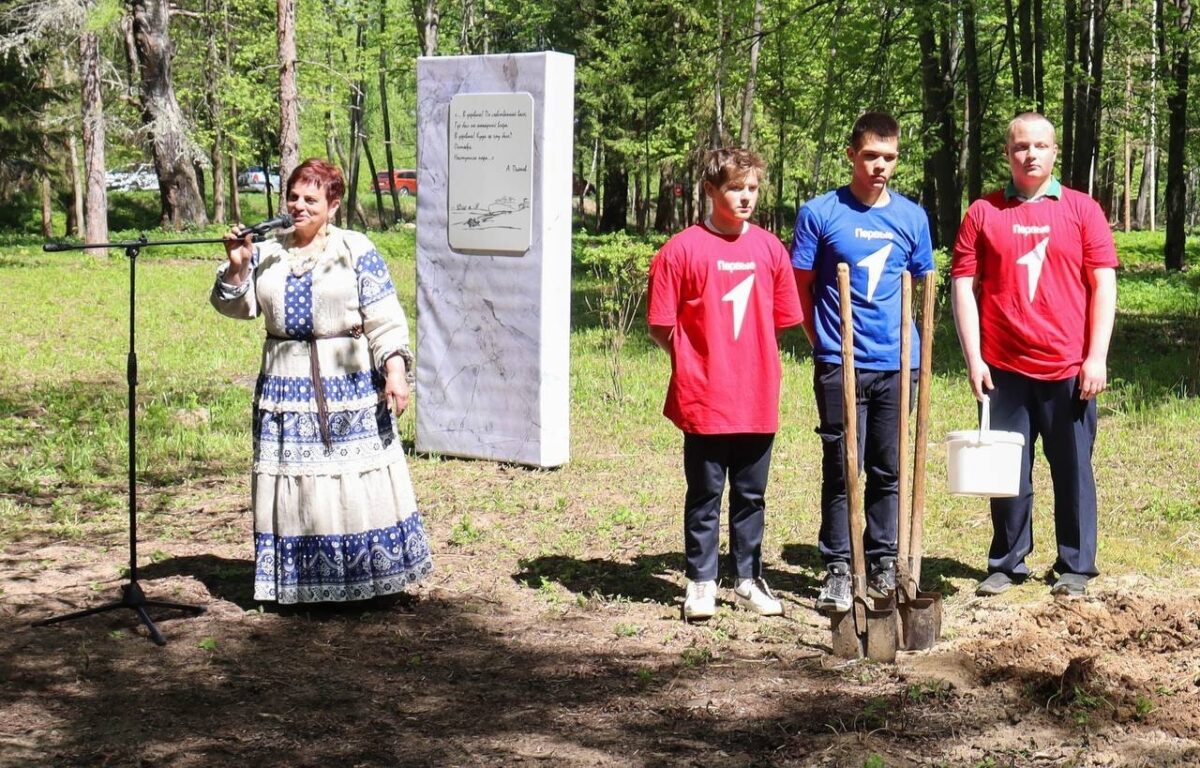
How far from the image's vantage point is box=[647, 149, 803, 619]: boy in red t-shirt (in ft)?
18.0

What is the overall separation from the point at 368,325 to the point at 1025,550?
306 centimetres

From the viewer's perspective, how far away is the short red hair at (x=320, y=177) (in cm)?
562

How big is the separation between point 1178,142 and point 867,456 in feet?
65.2

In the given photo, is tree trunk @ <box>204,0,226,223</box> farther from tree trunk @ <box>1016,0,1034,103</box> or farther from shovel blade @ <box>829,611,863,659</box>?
shovel blade @ <box>829,611,863,659</box>

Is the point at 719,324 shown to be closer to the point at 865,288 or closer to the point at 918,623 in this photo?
the point at 865,288

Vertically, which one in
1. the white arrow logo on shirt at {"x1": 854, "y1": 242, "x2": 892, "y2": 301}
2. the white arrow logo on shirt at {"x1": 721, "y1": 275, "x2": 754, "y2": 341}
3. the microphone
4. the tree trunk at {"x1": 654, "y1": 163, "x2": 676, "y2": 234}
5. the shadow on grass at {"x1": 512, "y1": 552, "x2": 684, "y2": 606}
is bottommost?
the shadow on grass at {"x1": 512, "y1": 552, "x2": 684, "y2": 606}

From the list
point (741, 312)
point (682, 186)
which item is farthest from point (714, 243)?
point (682, 186)

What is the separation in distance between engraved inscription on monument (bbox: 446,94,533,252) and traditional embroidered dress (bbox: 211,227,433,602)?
10.5 ft

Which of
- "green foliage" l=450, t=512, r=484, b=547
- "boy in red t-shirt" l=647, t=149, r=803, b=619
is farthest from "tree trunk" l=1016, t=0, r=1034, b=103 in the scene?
"boy in red t-shirt" l=647, t=149, r=803, b=619

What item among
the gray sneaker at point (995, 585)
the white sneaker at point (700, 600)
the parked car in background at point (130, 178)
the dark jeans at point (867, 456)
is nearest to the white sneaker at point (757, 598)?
the white sneaker at point (700, 600)

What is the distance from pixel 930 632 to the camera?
514 cm

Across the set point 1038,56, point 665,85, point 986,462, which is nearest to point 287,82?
Result: point 665,85

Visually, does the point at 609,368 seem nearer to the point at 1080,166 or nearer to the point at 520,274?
the point at 520,274

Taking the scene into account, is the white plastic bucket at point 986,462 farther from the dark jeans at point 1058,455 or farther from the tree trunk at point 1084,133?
the tree trunk at point 1084,133
